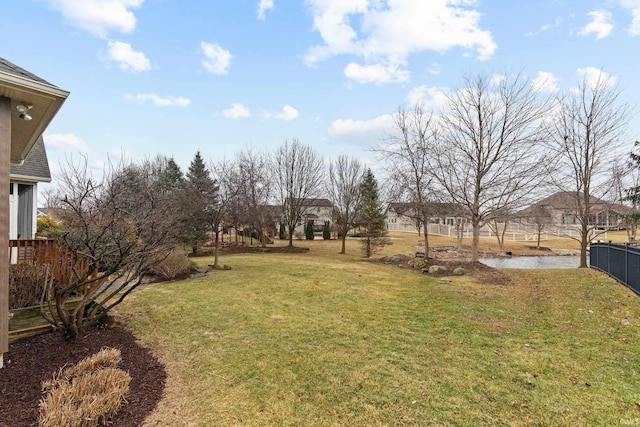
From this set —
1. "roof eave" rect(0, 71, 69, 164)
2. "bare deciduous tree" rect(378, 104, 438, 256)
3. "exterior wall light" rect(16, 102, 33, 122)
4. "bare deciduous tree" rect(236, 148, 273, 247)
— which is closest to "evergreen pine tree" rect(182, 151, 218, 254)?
"bare deciduous tree" rect(236, 148, 273, 247)

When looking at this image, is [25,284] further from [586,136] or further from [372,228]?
[586,136]

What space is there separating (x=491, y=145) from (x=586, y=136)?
3.28 metres

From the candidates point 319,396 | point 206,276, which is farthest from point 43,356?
point 206,276

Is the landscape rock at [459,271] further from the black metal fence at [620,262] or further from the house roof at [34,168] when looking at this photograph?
the house roof at [34,168]

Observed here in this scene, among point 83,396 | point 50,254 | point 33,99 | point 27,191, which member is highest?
point 33,99

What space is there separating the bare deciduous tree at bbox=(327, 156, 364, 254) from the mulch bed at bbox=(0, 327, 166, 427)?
19.6 metres

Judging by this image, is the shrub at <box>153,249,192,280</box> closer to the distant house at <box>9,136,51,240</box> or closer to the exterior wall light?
the distant house at <box>9,136,51,240</box>

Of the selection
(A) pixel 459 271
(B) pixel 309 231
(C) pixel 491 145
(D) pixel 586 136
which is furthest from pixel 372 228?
(B) pixel 309 231

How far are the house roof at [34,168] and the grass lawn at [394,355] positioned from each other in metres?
6.56

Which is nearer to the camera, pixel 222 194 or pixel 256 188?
pixel 222 194

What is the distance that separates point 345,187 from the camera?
82.0 feet

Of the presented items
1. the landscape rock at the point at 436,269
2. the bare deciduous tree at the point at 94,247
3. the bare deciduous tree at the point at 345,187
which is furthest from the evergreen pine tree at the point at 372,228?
the bare deciduous tree at the point at 94,247

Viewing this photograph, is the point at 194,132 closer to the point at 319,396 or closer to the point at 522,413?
the point at 319,396

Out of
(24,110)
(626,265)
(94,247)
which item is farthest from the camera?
(626,265)
